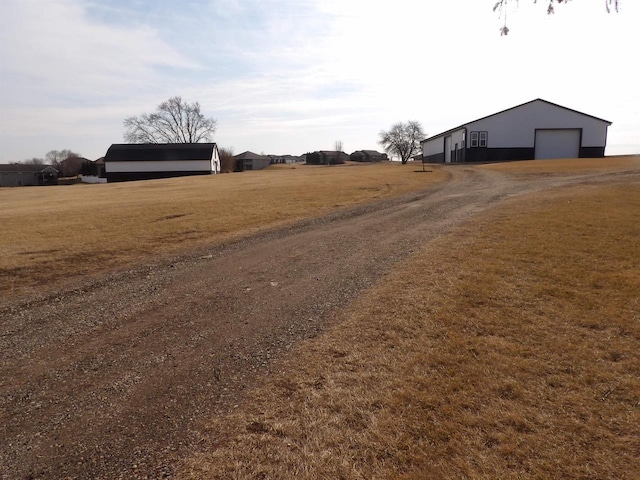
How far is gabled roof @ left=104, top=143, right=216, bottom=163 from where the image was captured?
67375 millimetres

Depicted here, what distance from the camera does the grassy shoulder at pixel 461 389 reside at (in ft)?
9.55

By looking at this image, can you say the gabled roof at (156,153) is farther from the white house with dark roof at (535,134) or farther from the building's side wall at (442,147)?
the white house with dark roof at (535,134)

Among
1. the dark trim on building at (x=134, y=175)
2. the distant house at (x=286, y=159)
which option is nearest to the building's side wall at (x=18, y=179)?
the dark trim on building at (x=134, y=175)

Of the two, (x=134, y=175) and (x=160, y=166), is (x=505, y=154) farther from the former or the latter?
(x=134, y=175)

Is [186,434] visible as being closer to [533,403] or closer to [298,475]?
[298,475]

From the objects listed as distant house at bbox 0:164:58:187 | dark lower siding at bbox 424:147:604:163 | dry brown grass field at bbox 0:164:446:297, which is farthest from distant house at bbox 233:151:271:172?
dry brown grass field at bbox 0:164:446:297

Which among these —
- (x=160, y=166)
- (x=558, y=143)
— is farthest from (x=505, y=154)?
(x=160, y=166)

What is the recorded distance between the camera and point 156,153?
6862 centimetres

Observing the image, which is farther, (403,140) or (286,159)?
(286,159)

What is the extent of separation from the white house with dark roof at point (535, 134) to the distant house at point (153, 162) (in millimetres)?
45184

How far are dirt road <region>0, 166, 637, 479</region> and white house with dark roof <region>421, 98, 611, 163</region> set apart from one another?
40.9 meters

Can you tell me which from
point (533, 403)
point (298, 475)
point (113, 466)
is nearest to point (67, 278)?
point (113, 466)

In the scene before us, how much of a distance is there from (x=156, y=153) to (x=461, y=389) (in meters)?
73.8

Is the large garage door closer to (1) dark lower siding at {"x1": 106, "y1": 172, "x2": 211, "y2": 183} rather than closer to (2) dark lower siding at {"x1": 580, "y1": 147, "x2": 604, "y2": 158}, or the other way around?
(2) dark lower siding at {"x1": 580, "y1": 147, "x2": 604, "y2": 158}
